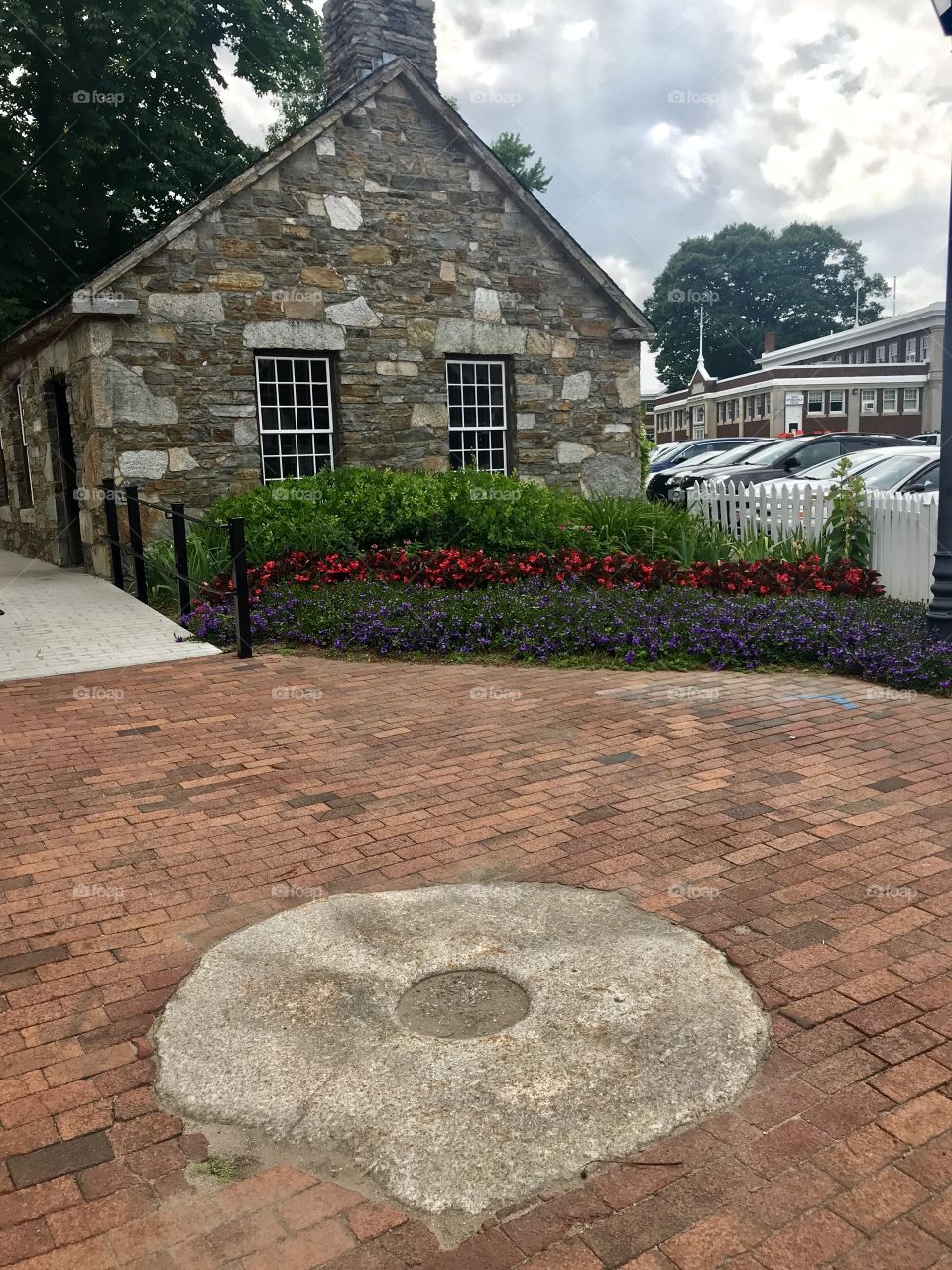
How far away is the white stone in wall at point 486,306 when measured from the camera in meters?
14.1

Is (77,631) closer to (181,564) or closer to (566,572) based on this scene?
(181,564)

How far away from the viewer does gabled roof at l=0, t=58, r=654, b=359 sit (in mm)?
11617

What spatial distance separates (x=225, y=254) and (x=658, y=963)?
11184 mm

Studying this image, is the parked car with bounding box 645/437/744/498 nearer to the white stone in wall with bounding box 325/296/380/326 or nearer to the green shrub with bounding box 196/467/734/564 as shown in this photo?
the white stone in wall with bounding box 325/296/380/326

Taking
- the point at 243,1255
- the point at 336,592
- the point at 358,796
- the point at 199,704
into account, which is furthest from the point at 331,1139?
the point at 336,592

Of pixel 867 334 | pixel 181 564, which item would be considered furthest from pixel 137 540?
pixel 867 334

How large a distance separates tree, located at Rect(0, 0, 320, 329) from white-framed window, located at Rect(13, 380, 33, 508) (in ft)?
15.0

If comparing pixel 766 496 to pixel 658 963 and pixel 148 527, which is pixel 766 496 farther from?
pixel 658 963

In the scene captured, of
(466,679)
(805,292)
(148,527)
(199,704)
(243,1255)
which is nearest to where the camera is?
(243,1255)

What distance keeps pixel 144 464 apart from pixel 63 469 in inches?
111

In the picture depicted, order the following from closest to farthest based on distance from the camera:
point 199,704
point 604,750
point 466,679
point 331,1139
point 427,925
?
point 331,1139 → point 427,925 → point 604,750 → point 199,704 → point 466,679

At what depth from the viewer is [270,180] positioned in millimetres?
12516

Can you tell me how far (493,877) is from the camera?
434cm

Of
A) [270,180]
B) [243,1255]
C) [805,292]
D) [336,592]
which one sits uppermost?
[805,292]
